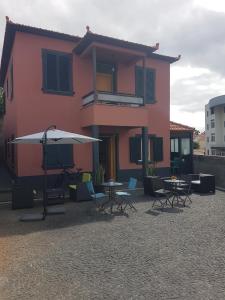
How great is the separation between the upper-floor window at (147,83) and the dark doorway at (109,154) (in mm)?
2951

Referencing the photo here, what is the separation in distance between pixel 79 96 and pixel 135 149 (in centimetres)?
420

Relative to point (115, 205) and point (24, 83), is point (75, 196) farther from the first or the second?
point (24, 83)

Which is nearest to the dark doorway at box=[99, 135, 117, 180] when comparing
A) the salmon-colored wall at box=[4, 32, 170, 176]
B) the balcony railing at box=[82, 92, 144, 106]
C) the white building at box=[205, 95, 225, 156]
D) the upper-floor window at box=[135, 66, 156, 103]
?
the salmon-colored wall at box=[4, 32, 170, 176]

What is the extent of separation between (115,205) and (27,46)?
8.19 meters

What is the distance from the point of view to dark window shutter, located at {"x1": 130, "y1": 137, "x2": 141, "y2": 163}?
15477mm

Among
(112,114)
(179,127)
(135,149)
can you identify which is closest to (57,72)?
(112,114)

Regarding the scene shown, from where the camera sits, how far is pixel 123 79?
598 inches

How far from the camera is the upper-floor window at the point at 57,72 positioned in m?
13.2

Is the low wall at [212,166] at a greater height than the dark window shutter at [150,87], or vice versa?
the dark window shutter at [150,87]

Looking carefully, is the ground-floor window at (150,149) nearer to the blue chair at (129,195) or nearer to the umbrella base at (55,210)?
the blue chair at (129,195)

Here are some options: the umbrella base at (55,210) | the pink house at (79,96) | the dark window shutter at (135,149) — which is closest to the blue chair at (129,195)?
the umbrella base at (55,210)

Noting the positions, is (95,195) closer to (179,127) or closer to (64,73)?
(64,73)

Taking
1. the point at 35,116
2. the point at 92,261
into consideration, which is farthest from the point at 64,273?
the point at 35,116

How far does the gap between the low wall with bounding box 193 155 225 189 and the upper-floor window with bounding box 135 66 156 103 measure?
4413mm
